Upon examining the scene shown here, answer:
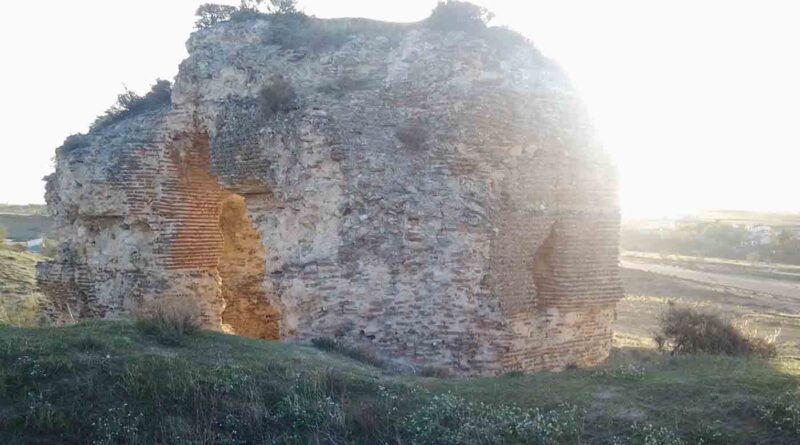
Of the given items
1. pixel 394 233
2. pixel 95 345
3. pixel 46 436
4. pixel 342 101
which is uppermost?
pixel 342 101

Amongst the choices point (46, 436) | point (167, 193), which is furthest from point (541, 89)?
point (46, 436)

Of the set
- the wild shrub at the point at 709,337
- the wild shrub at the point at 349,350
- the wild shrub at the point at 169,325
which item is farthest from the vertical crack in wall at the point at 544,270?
the wild shrub at the point at 169,325

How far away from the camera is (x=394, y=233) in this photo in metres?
8.30

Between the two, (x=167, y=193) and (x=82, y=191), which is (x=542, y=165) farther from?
(x=82, y=191)

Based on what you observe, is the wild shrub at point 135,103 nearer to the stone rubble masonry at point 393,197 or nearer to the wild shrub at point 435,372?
the stone rubble masonry at point 393,197

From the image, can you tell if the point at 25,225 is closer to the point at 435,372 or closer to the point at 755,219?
the point at 435,372

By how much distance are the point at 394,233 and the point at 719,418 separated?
165 inches

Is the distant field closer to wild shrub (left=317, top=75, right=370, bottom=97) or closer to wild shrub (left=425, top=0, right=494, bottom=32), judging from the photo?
wild shrub (left=425, top=0, right=494, bottom=32)

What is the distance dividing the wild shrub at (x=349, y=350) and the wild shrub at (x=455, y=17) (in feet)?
14.8

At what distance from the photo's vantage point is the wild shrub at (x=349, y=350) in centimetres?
780

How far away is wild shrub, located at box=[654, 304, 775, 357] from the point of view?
8820 millimetres


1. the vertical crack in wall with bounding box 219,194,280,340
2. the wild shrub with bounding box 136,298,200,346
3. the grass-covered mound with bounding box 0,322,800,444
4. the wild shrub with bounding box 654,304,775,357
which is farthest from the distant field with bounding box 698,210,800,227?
the wild shrub with bounding box 136,298,200,346

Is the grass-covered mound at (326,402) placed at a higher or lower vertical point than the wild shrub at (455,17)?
lower

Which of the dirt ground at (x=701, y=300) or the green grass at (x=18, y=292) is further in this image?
the dirt ground at (x=701, y=300)
